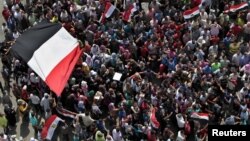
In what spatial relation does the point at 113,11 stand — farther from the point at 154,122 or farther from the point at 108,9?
the point at 154,122

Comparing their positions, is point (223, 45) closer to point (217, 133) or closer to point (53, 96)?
point (53, 96)

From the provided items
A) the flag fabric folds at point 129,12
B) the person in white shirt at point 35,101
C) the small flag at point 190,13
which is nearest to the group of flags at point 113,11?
the flag fabric folds at point 129,12

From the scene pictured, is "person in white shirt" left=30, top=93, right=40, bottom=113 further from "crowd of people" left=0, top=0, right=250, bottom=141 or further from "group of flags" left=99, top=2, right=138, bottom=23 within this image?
"group of flags" left=99, top=2, right=138, bottom=23

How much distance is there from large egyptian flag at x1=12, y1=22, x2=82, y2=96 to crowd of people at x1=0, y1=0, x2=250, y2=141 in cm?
438

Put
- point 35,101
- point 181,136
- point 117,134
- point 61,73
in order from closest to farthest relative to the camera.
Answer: point 61,73 → point 181,136 → point 117,134 → point 35,101

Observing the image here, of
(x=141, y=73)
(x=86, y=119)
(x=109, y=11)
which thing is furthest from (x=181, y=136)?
(x=109, y=11)

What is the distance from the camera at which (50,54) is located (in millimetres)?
29094

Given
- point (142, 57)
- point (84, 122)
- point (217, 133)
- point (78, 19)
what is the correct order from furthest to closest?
point (78, 19), point (142, 57), point (84, 122), point (217, 133)

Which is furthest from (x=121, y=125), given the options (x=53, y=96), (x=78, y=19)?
(x=78, y=19)

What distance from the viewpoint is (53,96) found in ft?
112

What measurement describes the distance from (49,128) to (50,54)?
448 cm

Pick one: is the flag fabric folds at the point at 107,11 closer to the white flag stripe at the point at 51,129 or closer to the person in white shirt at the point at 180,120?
the white flag stripe at the point at 51,129

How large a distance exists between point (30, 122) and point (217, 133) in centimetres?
1355

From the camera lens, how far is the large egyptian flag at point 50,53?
2830 cm
